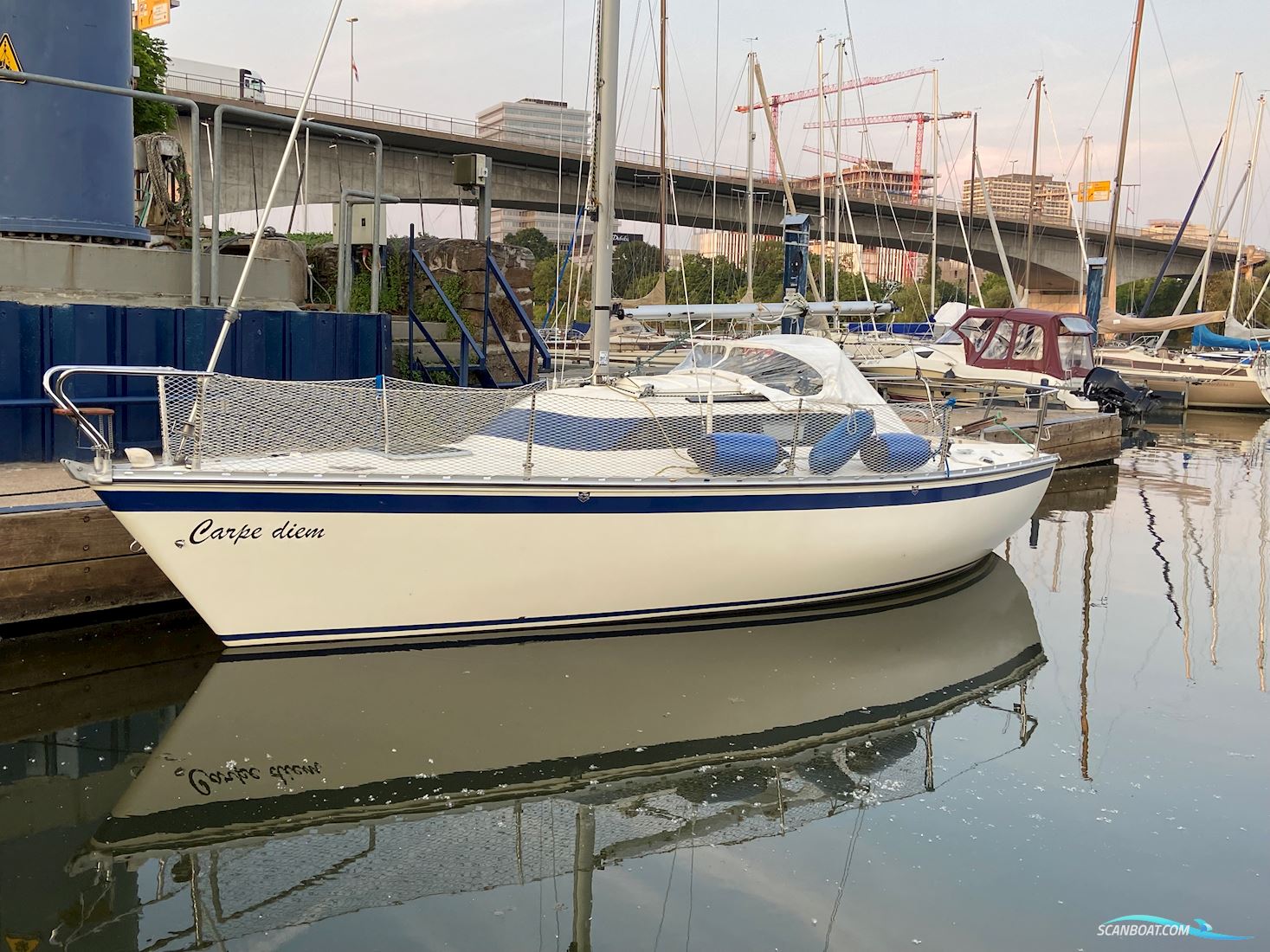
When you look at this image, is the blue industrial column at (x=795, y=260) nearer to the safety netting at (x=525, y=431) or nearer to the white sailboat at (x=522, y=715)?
the safety netting at (x=525, y=431)

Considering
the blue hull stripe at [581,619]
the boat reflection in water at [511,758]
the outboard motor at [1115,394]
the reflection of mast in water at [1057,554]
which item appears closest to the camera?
the boat reflection in water at [511,758]

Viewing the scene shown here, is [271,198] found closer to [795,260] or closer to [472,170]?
[472,170]

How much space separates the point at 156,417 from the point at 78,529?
7.48 feet

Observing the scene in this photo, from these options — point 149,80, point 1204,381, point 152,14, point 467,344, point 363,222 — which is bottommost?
point 1204,381

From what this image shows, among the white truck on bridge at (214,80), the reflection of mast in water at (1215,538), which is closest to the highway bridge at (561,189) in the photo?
the white truck on bridge at (214,80)

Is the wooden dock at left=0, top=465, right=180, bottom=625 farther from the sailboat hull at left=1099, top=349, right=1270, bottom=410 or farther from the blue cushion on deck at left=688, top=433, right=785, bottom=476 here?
the sailboat hull at left=1099, top=349, right=1270, bottom=410

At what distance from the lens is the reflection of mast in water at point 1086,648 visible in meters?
6.81

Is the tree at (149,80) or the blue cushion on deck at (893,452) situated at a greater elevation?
the tree at (149,80)

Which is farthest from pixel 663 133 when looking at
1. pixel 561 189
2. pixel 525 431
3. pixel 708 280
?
pixel 708 280

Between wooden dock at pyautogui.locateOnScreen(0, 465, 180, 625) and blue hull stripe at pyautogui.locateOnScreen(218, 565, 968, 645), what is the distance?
4.06ft

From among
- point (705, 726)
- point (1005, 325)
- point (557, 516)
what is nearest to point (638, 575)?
point (557, 516)

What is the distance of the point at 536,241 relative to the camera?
77250mm

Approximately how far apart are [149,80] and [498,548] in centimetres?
1578

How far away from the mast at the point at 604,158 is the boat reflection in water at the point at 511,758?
3.11 meters
